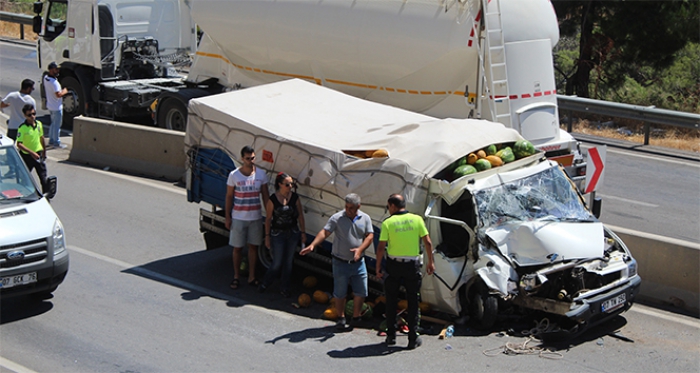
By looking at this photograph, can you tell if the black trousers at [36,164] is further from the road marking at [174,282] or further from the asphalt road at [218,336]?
the asphalt road at [218,336]

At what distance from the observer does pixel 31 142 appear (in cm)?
1287

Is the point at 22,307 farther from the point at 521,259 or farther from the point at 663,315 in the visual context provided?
the point at 663,315

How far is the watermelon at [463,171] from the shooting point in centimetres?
884

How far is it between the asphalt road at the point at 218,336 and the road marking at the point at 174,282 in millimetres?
13

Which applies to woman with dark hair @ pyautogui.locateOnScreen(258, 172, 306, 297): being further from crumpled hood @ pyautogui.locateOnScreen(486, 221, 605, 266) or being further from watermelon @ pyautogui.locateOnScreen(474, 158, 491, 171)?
crumpled hood @ pyautogui.locateOnScreen(486, 221, 605, 266)

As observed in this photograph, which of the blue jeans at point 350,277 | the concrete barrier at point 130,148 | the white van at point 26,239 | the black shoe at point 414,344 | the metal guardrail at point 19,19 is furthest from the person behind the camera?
the metal guardrail at point 19,19

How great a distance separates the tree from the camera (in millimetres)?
21156

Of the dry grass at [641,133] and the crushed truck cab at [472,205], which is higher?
the crushed truck cab at [472,205]

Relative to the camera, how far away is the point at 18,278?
841cm

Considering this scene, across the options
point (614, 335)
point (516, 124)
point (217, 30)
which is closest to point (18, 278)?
point (614, 335)

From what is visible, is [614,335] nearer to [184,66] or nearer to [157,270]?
[157,270]

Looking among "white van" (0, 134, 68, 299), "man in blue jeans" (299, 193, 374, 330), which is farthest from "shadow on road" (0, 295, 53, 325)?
"man in blue jeans" (299, 193, 374, 330)

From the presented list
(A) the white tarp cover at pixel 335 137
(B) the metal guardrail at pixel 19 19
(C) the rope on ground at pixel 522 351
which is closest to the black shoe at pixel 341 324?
(A) the white tarp cover at pixel 335 137

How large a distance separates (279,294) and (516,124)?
16.0ft
